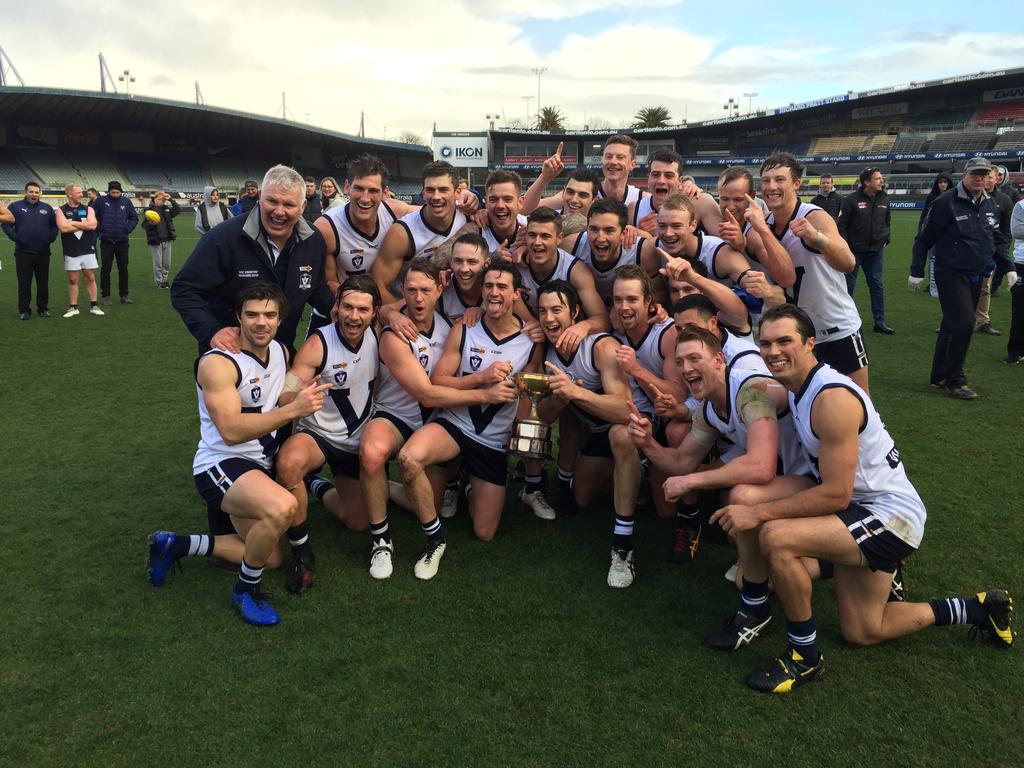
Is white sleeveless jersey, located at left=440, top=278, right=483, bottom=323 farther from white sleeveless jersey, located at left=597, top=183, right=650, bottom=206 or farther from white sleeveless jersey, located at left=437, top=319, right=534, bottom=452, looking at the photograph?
white sleeveless jersey, located at left=597, top=183, right=650, bottom=206

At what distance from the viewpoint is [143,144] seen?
5281 cm

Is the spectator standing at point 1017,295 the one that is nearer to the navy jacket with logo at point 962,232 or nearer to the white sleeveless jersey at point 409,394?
the navy jacket with logo at point 962,232

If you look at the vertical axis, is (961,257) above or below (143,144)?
below

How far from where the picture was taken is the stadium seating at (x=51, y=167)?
4728 centimetres

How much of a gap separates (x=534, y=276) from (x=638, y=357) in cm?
95

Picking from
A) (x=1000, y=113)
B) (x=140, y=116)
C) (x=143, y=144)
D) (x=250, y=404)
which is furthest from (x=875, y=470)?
(x=1000, y=113)

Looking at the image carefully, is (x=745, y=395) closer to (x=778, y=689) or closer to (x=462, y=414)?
(x=778, y=689)

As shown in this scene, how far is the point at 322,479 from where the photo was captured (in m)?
5.17

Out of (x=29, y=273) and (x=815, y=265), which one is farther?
(x=29, y=273)

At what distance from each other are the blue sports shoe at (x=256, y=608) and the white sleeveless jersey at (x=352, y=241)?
8.14 ft

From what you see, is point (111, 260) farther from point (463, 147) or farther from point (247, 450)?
point (463, 147)

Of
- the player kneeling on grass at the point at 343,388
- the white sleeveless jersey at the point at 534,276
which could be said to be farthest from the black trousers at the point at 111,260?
the white sleeveless jersey at the point at 534,276

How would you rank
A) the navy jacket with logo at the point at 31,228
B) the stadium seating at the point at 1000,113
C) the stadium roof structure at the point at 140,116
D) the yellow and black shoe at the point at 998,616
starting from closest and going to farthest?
the yellow and black shoe at the point at 998,616 → the navy jacket with logo at the point at 31,228 → the stadium roof structure at the point at 140,116 → the stadium seating at the point at 1000,113

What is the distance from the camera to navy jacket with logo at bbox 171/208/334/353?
4.31m
